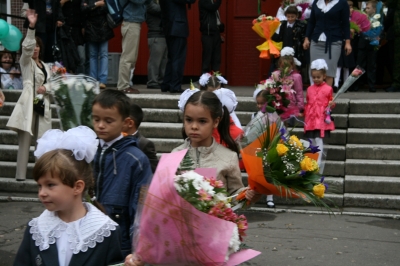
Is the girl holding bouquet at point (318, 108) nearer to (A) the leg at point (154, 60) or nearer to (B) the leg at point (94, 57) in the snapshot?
(A) the leg at point (154, 60)

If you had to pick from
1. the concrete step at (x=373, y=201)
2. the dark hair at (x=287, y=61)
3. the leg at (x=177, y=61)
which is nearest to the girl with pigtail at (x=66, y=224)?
the concrete step at (x=373, y=201)

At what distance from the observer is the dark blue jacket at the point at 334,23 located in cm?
1126

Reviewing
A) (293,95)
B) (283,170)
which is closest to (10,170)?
(293,95)

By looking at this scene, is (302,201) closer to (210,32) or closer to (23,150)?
(23,150)

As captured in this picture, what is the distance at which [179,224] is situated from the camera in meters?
3.24

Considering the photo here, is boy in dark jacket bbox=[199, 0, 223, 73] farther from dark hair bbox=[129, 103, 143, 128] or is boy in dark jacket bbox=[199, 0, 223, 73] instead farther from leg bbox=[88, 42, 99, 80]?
dark hair bbox=[129, 103, 143, 128]

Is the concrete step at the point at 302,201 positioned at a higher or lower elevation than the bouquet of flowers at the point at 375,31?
lower

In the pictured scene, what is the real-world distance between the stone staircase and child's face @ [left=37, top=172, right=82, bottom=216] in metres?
6.21

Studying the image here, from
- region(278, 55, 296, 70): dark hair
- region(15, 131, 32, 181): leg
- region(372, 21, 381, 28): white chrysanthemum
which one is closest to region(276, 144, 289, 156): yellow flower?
region(278, 55, 296, 70): dark hair

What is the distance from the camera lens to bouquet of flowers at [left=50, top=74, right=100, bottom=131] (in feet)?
14.4

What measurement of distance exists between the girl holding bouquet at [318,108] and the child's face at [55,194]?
6.84 m

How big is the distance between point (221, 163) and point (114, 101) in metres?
0.82

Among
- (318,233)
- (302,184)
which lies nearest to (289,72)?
(318,233)

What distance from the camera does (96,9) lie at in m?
13.0
